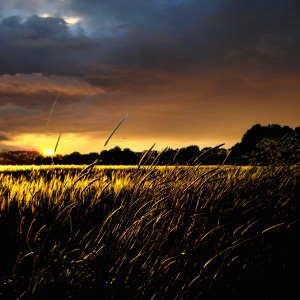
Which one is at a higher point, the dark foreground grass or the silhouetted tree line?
the silhouetted tree line

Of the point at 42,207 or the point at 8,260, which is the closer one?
the point at 8,260

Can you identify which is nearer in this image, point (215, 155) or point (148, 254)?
point (148, 254)

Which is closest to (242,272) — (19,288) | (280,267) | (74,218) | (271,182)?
(280,267)

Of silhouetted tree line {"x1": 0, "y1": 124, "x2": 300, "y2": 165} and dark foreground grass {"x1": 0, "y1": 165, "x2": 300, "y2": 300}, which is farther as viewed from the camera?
silhouetted tree line {"x1": 0, "y1": 124, "x2": 300, "y2": 165}

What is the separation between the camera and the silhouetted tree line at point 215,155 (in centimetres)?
315

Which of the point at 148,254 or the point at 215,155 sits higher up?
the point at 215,155

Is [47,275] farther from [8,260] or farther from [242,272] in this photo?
[242,272]

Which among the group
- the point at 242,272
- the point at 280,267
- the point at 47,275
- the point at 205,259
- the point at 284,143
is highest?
the point at 284,143

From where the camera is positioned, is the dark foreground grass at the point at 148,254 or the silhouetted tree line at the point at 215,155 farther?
the silhouetted tree line at the point at 215,155

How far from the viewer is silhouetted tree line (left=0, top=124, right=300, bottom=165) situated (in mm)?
3147

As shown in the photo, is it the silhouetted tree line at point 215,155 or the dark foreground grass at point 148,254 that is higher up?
the silhouetted tree line at point 215,155

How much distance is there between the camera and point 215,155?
631 inches

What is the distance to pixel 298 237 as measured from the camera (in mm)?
3066

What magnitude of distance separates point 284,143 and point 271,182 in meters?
5.79
